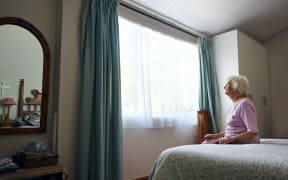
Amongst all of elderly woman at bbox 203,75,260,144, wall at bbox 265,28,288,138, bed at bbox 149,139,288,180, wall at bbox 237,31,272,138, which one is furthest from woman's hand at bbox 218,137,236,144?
wall at bbox 265,28,288,138

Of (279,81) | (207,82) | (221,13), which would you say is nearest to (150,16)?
(221,13)

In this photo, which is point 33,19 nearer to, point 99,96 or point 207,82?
point 99,96

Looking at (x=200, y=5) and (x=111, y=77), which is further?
(x=200, y=5)

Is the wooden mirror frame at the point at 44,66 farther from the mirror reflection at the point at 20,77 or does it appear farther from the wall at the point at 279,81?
the wall at the point at 279,81

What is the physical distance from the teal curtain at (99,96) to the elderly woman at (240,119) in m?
1.01

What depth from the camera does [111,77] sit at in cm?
221

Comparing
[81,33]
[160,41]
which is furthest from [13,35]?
[160,41]

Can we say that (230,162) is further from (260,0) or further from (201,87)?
(260,0)

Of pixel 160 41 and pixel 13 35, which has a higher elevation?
pixel 160 41

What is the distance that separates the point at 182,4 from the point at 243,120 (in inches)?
67.3

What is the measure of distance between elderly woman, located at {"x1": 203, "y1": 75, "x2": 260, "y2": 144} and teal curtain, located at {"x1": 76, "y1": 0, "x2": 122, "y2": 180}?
3.32ft

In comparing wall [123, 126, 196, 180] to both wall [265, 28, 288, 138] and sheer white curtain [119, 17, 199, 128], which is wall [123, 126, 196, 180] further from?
wall [265, 28, 288, 138]

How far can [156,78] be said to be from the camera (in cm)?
283

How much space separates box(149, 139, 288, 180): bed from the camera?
1.12 m
